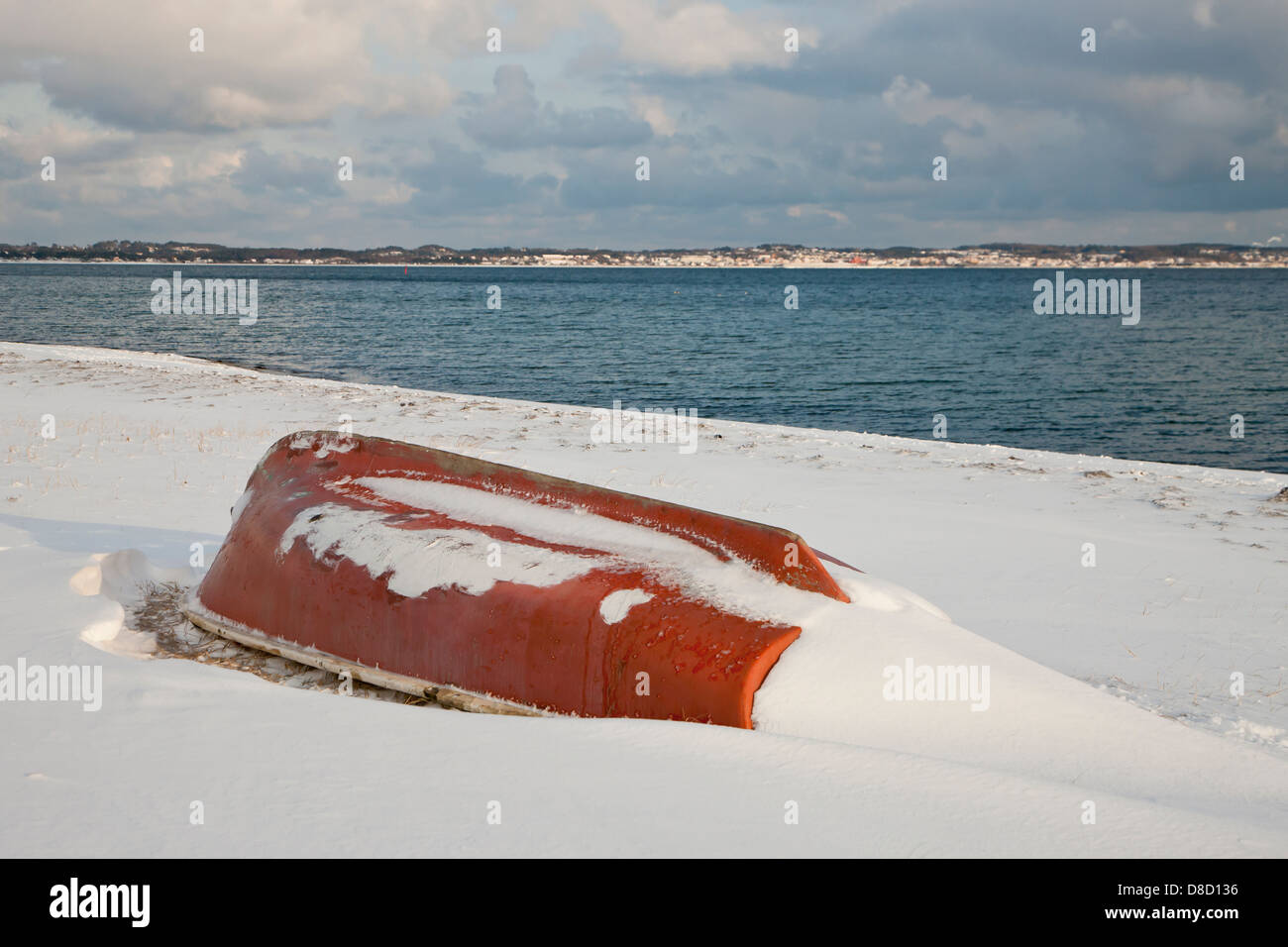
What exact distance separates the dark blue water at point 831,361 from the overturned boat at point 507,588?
1661 centimetres

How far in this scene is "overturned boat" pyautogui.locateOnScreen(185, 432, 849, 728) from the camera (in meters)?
3.81

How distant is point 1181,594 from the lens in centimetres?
682

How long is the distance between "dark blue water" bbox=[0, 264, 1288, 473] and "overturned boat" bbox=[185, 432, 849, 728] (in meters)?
16.6

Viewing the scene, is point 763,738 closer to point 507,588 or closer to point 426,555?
point 507,588

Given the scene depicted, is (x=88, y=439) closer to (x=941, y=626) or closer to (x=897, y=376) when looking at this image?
(x=941, y=626)

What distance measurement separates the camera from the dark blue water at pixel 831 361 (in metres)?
22.3

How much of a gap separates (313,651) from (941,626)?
305cm

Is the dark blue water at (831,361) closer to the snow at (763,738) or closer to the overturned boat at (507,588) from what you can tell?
the snow at (763,738)

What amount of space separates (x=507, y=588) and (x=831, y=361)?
108 ft

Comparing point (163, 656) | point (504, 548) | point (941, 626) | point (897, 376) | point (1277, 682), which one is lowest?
point (1277, 682)

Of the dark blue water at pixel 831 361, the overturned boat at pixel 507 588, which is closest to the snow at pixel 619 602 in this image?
the overturned boat at pixel 507 588

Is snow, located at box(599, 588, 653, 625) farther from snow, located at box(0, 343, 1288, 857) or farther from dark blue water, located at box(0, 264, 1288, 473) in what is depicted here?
dark blue water, located at box(0, 264, 1288, 473)
